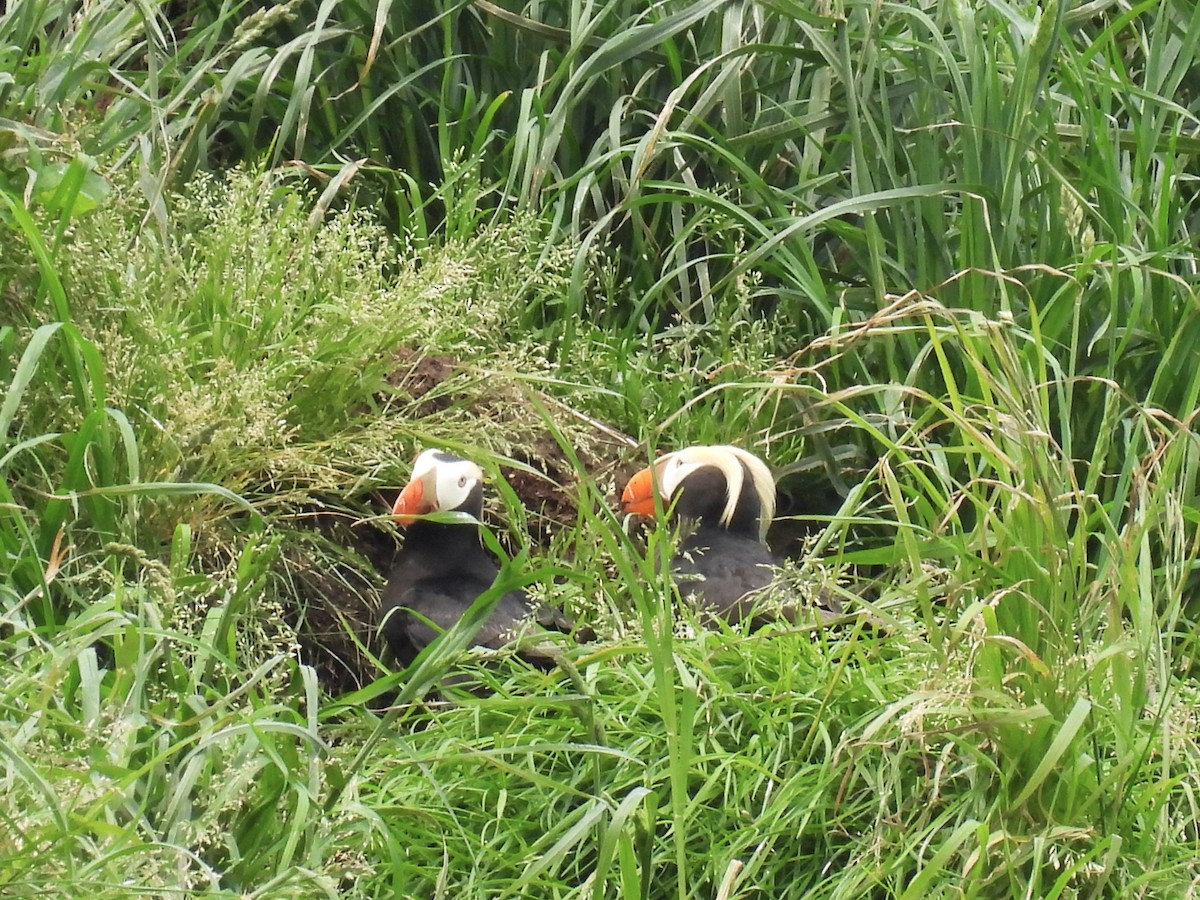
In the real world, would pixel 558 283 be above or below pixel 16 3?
below

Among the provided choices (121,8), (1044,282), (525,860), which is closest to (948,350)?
(1044,282)

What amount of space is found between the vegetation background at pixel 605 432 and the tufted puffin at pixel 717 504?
0.33ft

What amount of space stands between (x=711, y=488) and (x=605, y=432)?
0.39m

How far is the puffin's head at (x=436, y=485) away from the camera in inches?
111

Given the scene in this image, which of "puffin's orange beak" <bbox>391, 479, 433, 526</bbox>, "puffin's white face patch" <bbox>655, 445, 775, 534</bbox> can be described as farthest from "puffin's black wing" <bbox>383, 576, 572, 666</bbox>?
"puffin's white face patch" <bbox>655, 445, 775, 534</bbox>

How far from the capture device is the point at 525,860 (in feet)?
6.55

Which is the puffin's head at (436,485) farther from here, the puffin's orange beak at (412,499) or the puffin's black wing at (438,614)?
the puffin's black wing at (438,614)

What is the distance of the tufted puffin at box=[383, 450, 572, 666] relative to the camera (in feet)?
9.11

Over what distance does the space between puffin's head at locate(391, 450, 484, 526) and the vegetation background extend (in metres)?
0.07

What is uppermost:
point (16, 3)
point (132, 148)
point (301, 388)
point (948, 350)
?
point (16, 3)

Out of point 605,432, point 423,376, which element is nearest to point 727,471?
point 605,432

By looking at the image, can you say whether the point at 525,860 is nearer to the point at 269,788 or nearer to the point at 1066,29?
the point at 269,788

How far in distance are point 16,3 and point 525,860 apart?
2264 mm

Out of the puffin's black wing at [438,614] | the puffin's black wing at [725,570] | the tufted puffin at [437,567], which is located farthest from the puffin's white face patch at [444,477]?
the puffin's black wing at [725,570]
